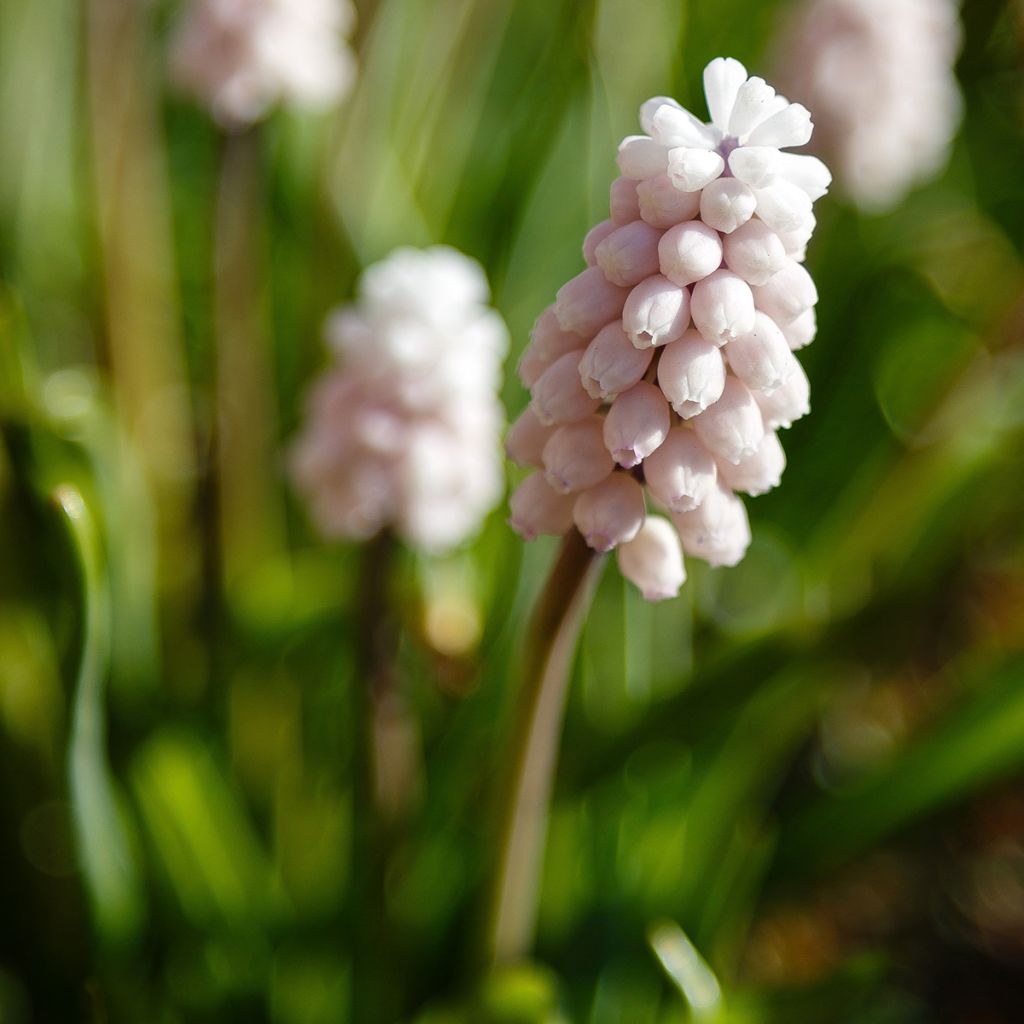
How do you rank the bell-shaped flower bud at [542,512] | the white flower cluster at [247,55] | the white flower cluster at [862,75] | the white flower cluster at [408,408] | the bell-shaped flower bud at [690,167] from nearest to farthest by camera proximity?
the bell-shaped flower bud at [690,167]
the bell-shaped flower bud at [542,512]
the white flower cluster at [408,408]
the white flower cluster at [247,55]
the white flower cluster at [862,75]

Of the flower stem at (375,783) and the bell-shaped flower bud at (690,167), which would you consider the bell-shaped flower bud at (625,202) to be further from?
the flower stem at (375,783)

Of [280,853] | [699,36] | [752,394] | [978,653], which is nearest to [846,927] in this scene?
[978,653]

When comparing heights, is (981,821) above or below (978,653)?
below

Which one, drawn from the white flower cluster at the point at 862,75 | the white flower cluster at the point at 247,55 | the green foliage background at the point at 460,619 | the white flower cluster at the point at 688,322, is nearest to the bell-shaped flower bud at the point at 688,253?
the white flower cluster at the point at 688,322

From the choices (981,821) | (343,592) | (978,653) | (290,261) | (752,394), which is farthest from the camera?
(290,261)

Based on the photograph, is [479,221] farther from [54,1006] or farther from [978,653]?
[54,1006]

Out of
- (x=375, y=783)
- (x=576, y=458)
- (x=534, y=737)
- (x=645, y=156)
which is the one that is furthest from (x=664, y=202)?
(x=375, y=783)
